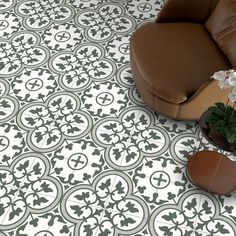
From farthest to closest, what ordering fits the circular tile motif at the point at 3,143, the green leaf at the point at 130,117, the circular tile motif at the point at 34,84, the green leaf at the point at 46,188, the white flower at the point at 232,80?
the circular tile motif at the point at 34,84, the green leaf at the point at 130,117, the circular tile motif at the point at 3,143, the green leaf at the point at 46,188, the white flower at the point at 232,80

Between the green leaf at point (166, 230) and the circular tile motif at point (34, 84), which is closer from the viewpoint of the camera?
the green leaf at point (166, 230)

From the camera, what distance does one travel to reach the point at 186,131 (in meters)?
2.18

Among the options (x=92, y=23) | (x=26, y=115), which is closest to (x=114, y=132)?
(x=26, y=115)

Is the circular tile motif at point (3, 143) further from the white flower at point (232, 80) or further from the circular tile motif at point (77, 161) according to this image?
the white flower at point (232, 80)

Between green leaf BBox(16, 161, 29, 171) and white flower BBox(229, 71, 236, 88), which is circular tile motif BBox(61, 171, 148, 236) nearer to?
green leaf BBox(16, 161, 29, 171)

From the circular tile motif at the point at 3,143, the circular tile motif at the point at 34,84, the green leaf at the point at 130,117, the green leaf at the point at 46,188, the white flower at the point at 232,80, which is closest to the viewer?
the white flower at the point at 232,80

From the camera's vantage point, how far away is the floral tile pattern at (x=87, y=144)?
1.85 meters

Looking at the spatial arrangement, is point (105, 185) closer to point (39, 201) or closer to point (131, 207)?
point (131, 207)

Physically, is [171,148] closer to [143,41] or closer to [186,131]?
[186,131]

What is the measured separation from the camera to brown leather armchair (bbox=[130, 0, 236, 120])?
1.98m

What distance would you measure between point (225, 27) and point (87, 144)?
41.1 inches

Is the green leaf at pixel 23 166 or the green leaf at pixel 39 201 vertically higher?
the green leaf at pixel 23 166

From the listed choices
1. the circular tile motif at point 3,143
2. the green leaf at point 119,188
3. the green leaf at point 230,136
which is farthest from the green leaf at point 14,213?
the green leaf at point 230,136

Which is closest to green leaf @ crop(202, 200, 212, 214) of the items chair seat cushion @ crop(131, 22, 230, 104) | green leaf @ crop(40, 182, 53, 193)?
chair seat cushion @ crop(131, 22, 230, 104)
